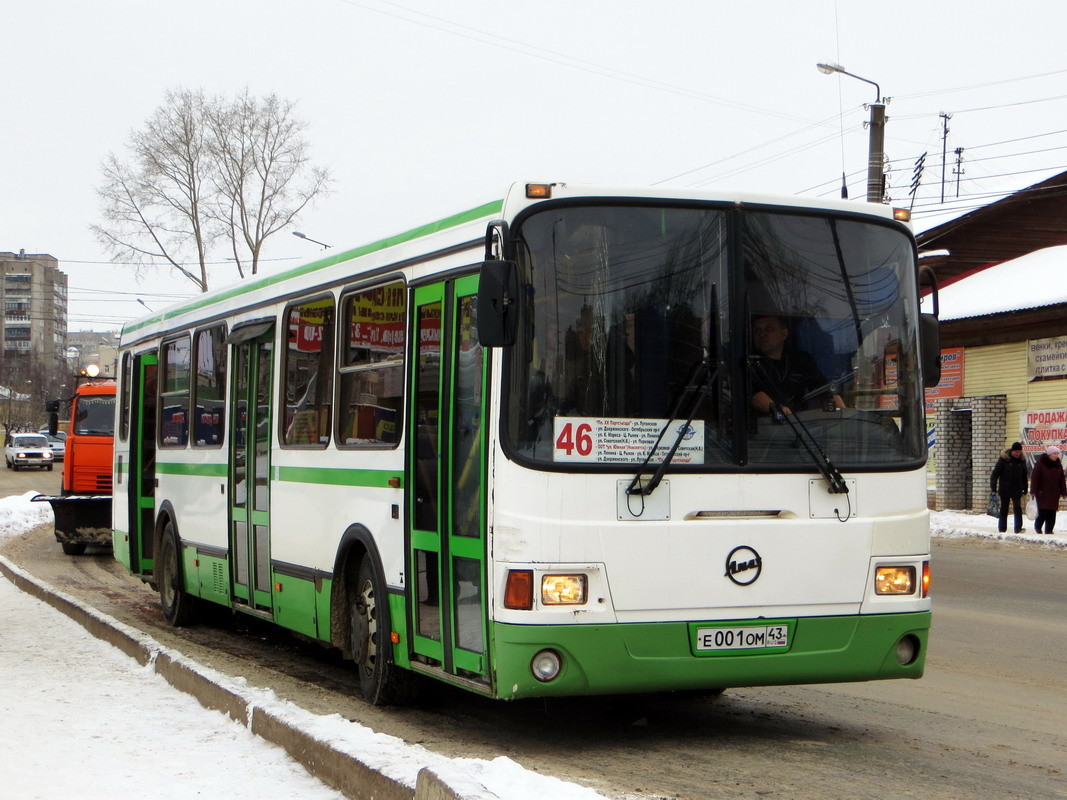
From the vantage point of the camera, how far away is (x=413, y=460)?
7.73 metres

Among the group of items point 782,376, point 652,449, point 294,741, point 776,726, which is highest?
point 782,376

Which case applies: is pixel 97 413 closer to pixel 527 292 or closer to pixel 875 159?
pixel 875 159

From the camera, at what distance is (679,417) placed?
689cm

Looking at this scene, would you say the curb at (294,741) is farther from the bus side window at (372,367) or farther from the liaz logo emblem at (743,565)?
the liaz logo emblem at (743,565)

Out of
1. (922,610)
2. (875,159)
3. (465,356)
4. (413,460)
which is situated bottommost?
(922,610)

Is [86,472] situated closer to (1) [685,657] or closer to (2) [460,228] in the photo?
(2) [460,228]

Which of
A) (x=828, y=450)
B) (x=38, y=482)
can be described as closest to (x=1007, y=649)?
(x=828, y=450)

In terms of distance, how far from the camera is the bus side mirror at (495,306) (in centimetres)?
655

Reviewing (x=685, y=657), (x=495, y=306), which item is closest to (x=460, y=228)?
(x=495, y=306)

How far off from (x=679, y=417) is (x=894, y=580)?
138 cm

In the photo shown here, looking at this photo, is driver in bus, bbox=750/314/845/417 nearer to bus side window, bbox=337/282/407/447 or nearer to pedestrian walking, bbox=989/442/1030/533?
bus side window, bbox=337/282/407/447

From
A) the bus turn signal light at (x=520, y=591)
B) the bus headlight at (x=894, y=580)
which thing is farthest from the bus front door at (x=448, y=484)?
the bus headlight at (x=894, y=580)

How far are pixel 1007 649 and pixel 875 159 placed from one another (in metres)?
16.1

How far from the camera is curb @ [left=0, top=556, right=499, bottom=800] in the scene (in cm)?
488
